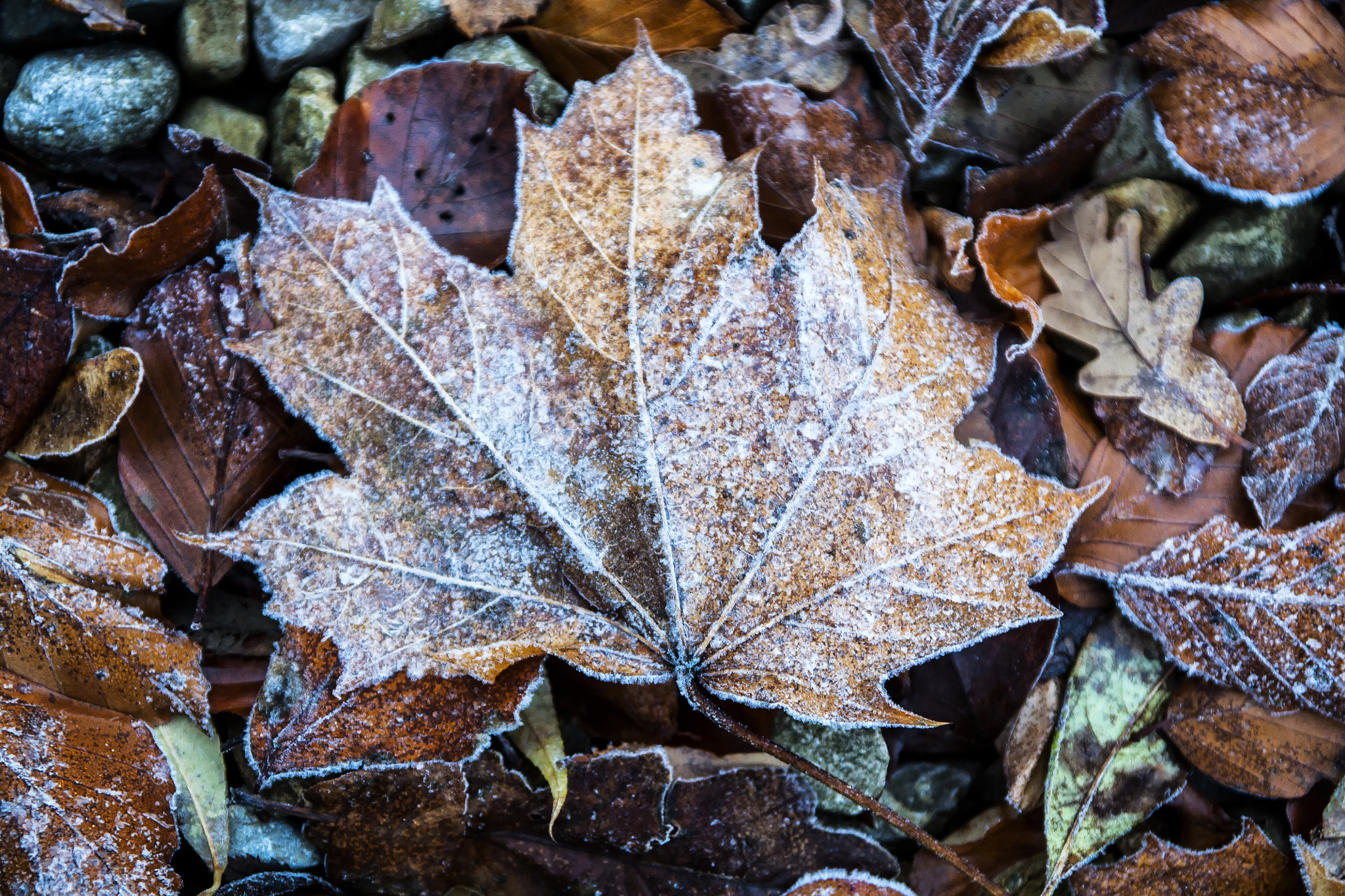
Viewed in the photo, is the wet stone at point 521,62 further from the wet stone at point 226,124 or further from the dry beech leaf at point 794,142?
the wet stone at point 226,124

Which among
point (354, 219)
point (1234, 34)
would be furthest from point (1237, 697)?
point (354, 219)

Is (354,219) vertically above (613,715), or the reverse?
(354,219)

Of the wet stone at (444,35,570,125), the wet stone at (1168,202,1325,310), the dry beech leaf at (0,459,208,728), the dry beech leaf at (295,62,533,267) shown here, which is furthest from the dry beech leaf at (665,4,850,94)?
the dry beech leaf at (0,459,208,728)

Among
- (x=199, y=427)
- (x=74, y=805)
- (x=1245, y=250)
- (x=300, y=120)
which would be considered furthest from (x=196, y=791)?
(x=1245, y=250)

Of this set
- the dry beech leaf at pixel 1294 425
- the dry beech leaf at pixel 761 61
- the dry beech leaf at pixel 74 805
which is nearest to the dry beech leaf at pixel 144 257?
the dry beech leaf at pixel 74 805

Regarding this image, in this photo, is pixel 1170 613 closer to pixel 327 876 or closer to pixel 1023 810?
pixel 1023 810

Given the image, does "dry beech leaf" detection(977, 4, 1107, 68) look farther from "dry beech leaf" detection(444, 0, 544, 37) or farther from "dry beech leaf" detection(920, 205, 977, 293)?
"dry beech leaf" detection(444, 0, 544, 37)
